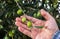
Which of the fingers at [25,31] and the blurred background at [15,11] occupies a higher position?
the blurred background at [15,11]

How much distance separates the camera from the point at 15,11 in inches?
83.4

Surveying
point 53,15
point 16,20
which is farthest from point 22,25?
point 53,15

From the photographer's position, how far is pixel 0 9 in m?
2.18

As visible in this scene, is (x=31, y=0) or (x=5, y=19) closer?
(x=5, y=19)

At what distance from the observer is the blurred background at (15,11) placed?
2082 mm

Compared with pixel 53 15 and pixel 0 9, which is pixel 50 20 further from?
pixel 0 9

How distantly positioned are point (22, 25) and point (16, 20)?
7 centimetres

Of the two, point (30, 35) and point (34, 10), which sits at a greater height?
point (34, 10)

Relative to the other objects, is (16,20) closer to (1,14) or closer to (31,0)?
(1,14)

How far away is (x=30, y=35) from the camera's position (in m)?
2.17

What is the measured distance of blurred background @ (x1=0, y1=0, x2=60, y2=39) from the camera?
2.08m

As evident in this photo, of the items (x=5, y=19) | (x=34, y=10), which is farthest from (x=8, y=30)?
(x=34, y=10)

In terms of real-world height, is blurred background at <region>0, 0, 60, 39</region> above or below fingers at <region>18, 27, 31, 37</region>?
above

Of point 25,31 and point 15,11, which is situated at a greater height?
point 15,11
